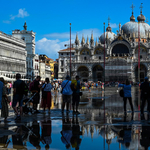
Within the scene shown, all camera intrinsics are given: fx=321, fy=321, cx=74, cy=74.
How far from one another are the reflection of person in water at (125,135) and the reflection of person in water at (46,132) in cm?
174

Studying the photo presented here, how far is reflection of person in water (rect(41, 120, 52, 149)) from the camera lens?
302 inches

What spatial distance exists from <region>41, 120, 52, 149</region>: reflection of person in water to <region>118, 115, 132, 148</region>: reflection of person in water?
1.74m

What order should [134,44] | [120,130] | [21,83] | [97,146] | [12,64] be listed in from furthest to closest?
[134,44]
[12,64]
[21,83]
[120,130]
[97,146]

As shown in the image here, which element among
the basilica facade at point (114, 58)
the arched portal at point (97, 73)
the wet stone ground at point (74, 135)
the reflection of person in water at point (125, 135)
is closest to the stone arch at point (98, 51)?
the basilica facade at point (114, 58)

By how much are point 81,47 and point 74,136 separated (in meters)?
97.5

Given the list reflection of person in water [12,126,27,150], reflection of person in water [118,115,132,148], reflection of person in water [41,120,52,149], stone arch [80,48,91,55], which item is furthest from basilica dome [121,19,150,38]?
reflection of person in water [12,126,27,150]

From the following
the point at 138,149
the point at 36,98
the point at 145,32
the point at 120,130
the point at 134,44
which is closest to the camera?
the point at 138,149

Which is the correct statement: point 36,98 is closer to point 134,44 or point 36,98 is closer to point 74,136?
point 74,136

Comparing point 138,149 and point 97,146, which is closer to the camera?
point 138,149

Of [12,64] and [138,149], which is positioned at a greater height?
[12,64]

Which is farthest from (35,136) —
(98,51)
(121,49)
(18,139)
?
(98,51)

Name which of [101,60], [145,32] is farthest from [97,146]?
[145,32]

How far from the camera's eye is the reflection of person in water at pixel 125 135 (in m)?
7.49

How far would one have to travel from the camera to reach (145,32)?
11012 cm
